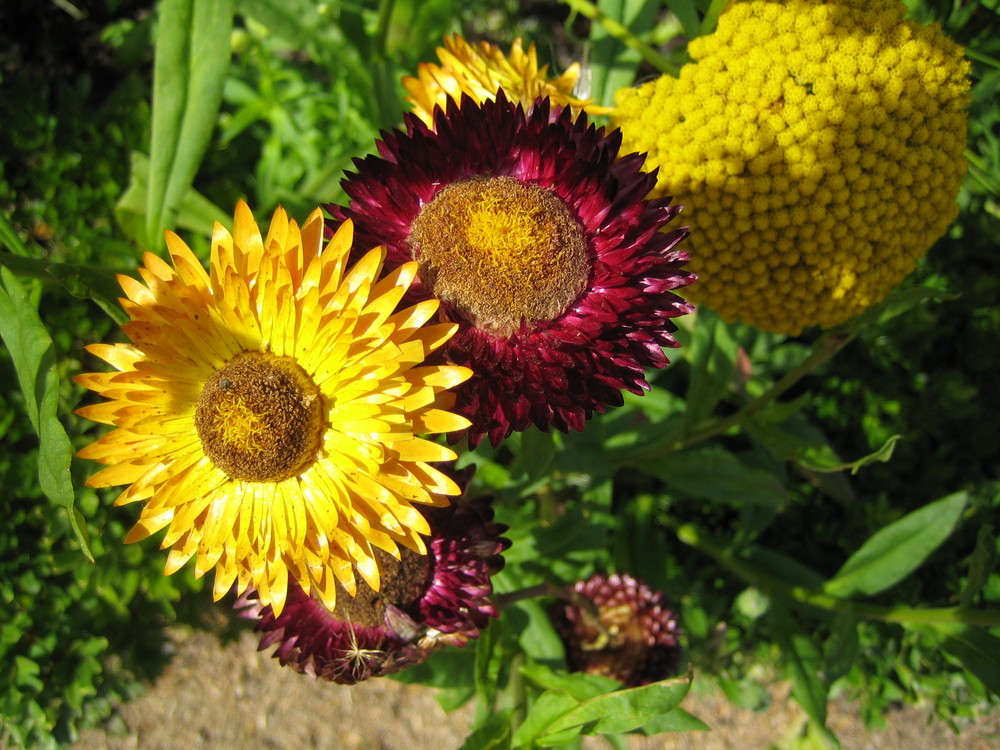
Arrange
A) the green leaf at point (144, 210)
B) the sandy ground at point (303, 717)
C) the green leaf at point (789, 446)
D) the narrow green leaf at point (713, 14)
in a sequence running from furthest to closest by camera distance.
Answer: the sandy ground at point (303, 717) < the green leaf at point (144, 210) < the green leaf at point (789, 446) < the narrow green leaf at point (713, 14)

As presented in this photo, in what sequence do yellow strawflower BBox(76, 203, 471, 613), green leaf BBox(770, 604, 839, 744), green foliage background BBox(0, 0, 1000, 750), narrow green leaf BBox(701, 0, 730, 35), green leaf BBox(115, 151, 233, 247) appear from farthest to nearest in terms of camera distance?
green leaf BBox(770, 604, 839, 744)
green leaf BBox(115, 151, 233, 247)
green foliage background BBox(0, 0, 1000, 750)
narrow green leaf BBox(701, 0, 730, 35)
yellow strawflower BBox(76, 203, 471, 613)

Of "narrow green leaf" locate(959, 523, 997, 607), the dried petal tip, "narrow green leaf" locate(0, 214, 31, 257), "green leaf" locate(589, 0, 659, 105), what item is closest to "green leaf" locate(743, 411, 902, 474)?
"narrow green leaf" locate(959, 523, 997, 607)

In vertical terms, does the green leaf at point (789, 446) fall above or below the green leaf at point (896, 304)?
below

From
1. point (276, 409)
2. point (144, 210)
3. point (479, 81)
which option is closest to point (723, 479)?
point (479, 81)

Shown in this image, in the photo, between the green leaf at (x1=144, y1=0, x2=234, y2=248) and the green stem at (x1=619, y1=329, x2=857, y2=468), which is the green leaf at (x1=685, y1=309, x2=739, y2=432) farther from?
the green leaf at (x1=144, y1=0, x2=234, y2=248)

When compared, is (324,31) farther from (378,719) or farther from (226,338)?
(378,719)

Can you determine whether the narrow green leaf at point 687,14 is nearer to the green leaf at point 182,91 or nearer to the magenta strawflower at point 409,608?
the green leaf at point 182,91

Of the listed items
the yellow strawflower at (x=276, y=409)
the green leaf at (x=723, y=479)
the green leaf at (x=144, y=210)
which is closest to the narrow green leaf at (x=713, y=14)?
the yellow strawflower at (x=276, y=409)
